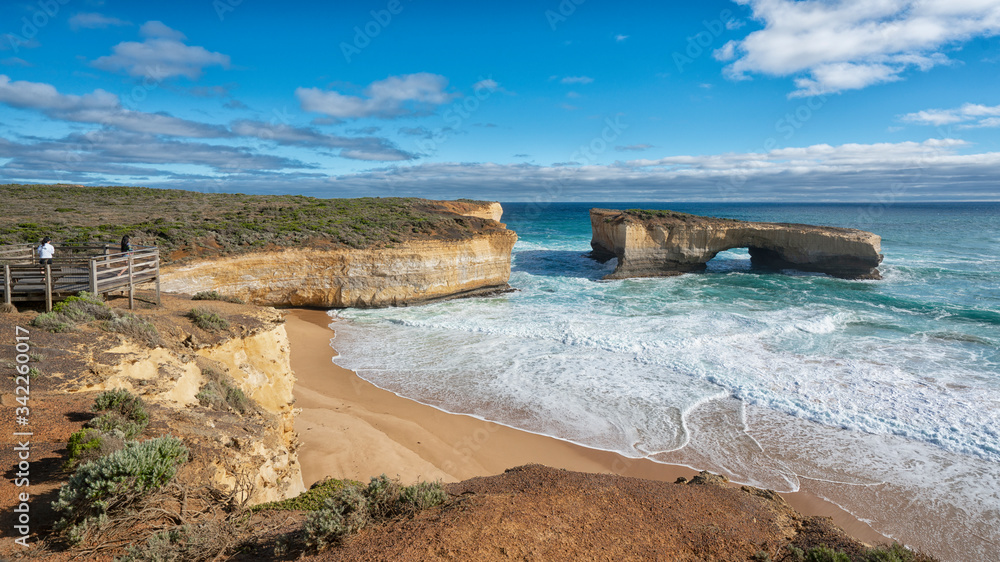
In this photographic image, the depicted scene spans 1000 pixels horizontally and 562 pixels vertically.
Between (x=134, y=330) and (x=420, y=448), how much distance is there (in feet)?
20.2

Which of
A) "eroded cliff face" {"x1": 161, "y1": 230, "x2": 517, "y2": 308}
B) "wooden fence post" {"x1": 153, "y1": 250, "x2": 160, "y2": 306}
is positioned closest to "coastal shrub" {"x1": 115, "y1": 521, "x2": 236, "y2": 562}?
"wooden fence post" {"x1": 153, "y1": 250, "x2": 160, "y2": 306}

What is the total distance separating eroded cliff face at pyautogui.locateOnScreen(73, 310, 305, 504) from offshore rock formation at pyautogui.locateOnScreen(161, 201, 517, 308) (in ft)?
37.7

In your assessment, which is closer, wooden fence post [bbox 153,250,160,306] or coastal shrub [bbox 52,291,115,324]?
coastal shrub [bbox 52,291,115,324]

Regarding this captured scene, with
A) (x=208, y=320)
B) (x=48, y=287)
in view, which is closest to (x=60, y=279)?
(x=48, y=287)

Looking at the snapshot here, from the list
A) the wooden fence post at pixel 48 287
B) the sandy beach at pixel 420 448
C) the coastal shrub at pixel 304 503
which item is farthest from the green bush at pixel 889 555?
the wooden fence post at pixel 48 287

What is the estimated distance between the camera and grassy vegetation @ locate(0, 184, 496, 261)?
69.4 ft

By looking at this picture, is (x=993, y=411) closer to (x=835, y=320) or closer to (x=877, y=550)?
(x=835, y=320)

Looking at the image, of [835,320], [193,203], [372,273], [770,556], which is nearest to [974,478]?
[770,556]

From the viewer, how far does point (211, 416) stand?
24.1ft

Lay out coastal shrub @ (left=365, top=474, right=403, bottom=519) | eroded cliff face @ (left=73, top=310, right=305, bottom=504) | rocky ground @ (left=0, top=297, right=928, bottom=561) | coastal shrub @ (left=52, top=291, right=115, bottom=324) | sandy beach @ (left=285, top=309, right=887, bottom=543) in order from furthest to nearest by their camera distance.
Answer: sandy beach @ (left=285, top=309, right=887, bottom=543), coastal shrub @ (left=52, top=291, right=115, bottom=324), eroded cliff face @ (left=73, top=310, right=305, bottom=504), coastal shrub @ (left=365, top=474, right=403, bottom=519), rocky ground @ (left=0, top=297, right=928, bottom=561)

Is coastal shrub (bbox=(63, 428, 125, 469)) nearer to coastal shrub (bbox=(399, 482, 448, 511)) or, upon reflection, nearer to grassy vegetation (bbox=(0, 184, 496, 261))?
coastal shrub (bbox=(399, 482, 448, 511))

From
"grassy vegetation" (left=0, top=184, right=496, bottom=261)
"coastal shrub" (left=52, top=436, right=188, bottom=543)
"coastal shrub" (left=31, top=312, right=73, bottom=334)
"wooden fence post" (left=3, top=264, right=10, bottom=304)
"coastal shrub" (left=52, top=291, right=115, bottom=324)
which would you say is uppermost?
"grassy vegetation" (left=0, top=184, right=496, bottom=261)

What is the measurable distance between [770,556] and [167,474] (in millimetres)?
6722

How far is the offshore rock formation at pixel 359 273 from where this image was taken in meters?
20.6
